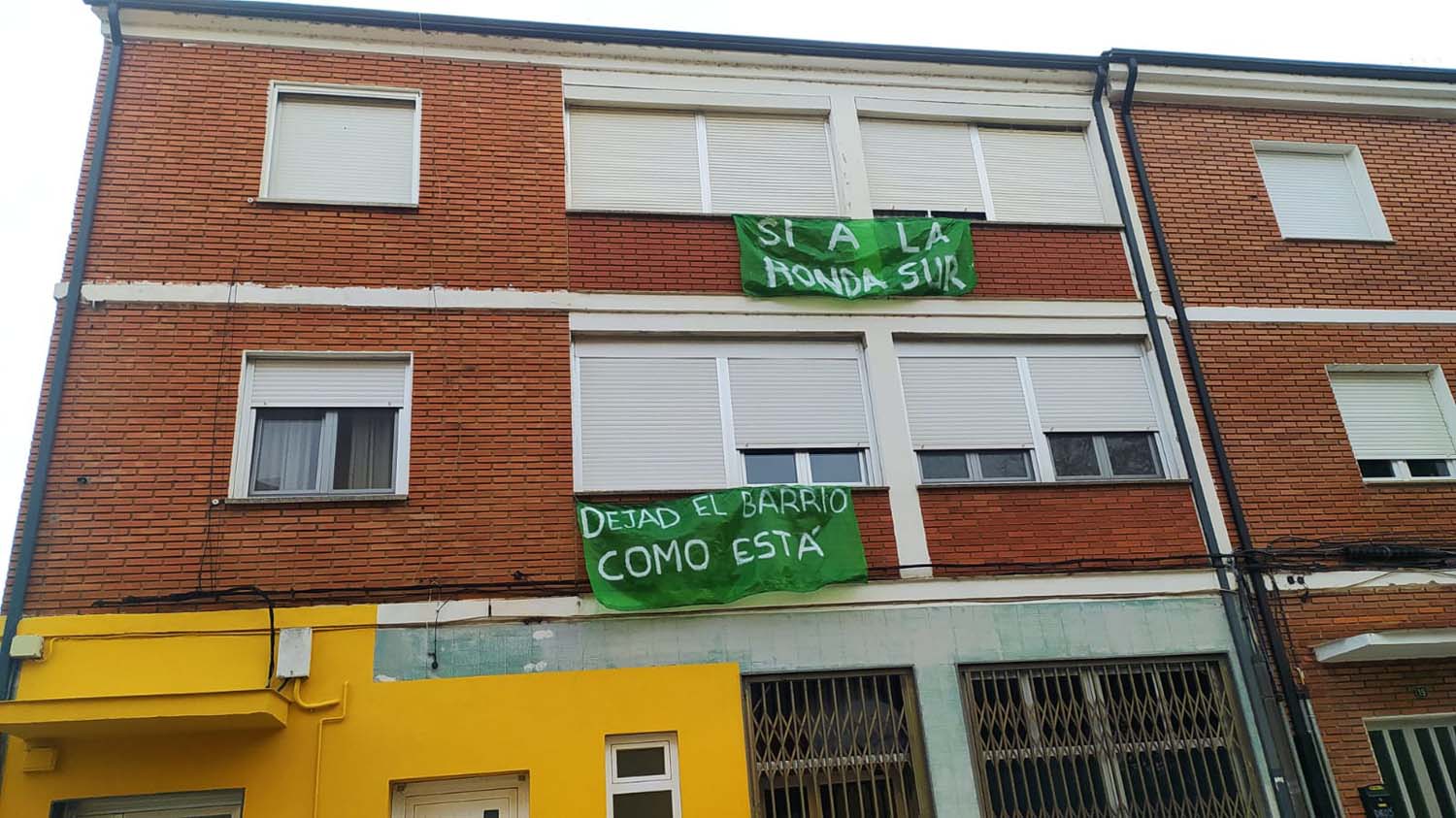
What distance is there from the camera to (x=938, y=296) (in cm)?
931

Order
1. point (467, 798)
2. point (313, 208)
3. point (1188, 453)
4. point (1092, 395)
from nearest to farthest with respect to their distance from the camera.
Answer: point (467, 798), point (313, 208), point (1188, 453), point (1092, 395)

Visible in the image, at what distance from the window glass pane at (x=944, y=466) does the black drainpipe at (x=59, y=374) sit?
7077 mm

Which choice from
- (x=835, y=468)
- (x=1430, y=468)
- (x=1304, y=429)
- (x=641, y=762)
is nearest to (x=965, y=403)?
(x=835, y=468)

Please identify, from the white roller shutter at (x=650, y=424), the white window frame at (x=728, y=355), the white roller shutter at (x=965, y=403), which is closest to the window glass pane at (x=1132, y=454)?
the white roller shutter at (x=965, y=403)

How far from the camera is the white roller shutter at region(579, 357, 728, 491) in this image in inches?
326

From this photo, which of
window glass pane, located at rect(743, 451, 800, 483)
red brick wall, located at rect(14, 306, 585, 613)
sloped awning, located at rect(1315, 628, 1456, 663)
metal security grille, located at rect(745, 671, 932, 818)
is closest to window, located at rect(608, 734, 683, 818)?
metal security grille, located at rect(745, 671, 932, 818)

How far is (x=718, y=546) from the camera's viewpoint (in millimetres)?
7754

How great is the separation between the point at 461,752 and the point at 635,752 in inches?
50.2

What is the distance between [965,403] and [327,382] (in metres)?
5.71

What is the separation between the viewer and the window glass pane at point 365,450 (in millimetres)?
7898

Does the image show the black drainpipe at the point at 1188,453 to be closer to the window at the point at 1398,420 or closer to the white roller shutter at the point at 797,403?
the window at the point at 1398,420

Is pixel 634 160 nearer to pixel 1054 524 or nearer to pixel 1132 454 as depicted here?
pixel 1054 524

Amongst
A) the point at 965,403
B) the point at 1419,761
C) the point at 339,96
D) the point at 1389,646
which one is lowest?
the point at 1419,761

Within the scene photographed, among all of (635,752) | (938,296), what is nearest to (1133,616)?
(938,296)
